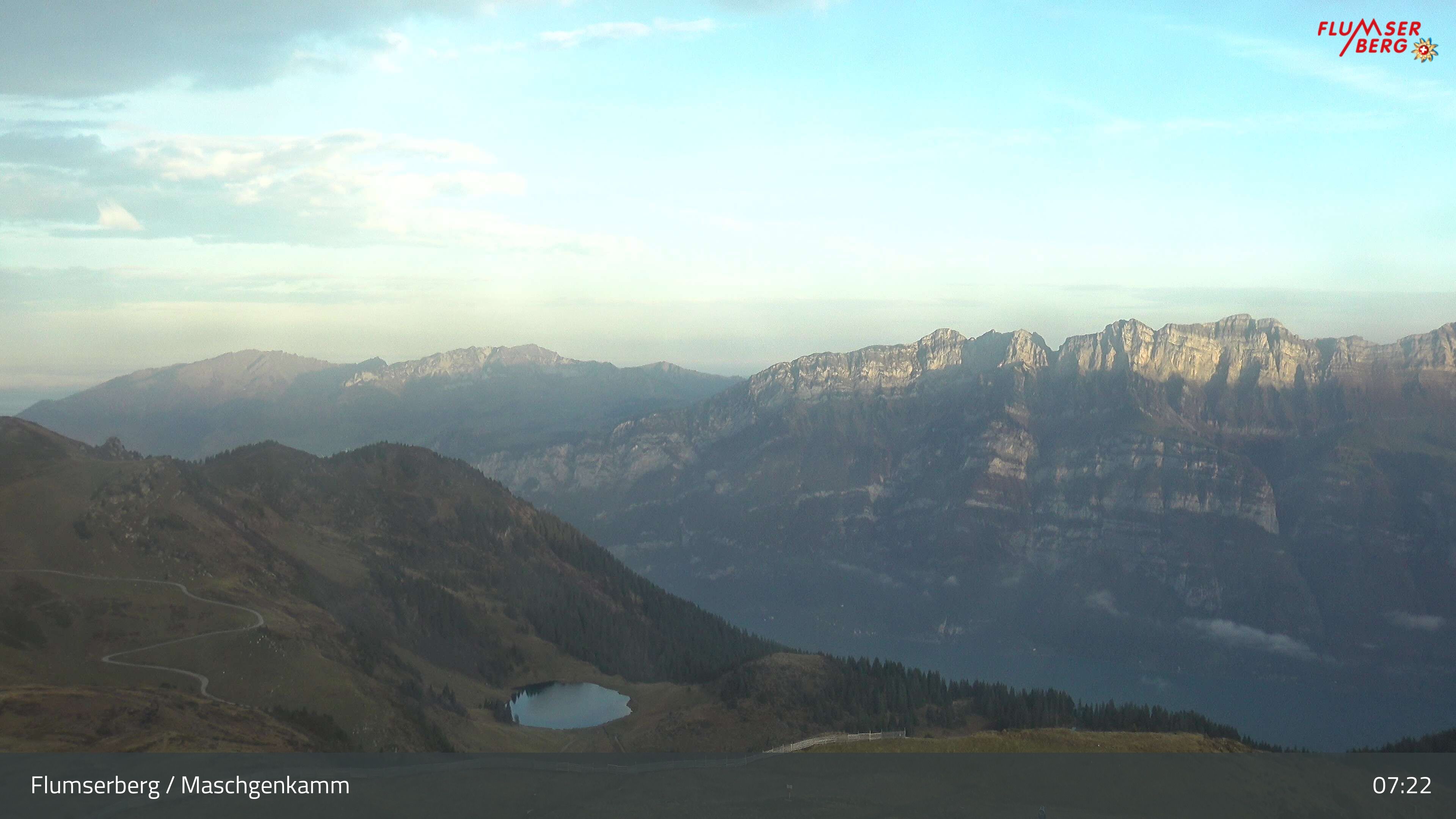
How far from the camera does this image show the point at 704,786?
11081 centimetres

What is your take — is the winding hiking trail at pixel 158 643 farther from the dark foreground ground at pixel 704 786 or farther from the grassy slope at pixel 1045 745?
the grassy slope at pixel 1045 745

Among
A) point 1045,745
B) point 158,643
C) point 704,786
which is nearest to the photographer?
point 704,786

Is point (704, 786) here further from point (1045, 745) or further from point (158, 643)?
point (158, 643)

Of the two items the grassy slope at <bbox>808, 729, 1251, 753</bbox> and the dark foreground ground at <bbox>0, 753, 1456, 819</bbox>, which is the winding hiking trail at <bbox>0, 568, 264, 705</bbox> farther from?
the grassy slope at <bbox>808, 729, 1251, 753</bbox>

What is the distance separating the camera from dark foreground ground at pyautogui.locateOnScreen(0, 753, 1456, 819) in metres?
94.4

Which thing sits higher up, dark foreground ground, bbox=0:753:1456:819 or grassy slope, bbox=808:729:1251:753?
dark foreground ground, bbox=0:753:1456:819

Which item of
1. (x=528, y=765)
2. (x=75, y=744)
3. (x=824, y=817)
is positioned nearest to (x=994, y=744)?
(x=824, y=817)

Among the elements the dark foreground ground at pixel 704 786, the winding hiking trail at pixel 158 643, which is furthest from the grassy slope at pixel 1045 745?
the winding hiking trail at pixel 158 643

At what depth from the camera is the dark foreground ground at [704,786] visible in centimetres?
9438

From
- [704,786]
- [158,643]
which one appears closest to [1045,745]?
[704,786]

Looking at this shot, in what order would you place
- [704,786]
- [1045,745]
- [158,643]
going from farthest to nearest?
[158,643]
[1045,745]
[704,786]

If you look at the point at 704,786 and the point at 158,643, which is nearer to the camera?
the point at 704,786

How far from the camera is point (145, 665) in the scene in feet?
556

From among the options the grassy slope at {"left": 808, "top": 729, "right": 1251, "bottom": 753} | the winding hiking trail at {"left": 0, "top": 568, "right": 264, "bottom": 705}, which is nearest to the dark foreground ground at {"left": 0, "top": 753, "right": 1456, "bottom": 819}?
the grassy slope at {"left": 808, "top": 729, "right": 1251, "bottom": 753}
